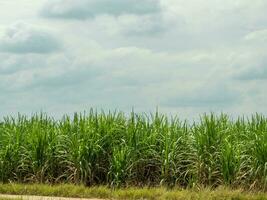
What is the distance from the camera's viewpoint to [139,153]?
15.7 metres

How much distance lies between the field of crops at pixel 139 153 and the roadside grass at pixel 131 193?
2.60ft

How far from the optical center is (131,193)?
13.9 m

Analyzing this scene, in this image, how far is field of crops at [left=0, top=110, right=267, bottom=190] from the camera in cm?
1507

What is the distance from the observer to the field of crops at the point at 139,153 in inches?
593

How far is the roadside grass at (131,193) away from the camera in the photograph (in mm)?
13141

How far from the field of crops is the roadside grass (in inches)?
31.1

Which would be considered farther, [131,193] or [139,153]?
[139,153]

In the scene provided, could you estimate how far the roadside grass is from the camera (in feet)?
43.1

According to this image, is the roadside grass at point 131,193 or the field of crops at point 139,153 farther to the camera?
the field of crops at point 139,153

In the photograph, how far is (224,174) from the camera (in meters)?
14.8

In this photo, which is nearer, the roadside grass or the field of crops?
the roadside grass

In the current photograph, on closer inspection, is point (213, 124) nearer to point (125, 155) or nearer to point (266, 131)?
point (266, 131)

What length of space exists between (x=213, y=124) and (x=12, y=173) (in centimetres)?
562

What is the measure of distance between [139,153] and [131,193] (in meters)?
2.03
